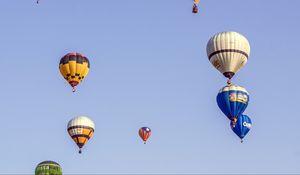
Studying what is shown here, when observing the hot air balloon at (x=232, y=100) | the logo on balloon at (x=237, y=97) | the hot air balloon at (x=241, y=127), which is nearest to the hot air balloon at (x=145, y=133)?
the hot air balloon at (x=241, y=127)

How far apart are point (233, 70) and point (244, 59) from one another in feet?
5.19

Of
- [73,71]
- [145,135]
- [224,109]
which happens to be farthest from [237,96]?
[145,135]

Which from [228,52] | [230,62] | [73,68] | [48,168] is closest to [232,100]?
[230,62]

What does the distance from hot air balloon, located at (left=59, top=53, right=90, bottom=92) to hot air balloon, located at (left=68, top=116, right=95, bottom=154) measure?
7.84m

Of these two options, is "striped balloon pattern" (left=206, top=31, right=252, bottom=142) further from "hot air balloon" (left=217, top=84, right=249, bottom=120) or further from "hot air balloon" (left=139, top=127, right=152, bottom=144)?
"hot air balloon" (left=139, top=127, right=152, bottom=144)

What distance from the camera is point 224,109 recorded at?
190 feet

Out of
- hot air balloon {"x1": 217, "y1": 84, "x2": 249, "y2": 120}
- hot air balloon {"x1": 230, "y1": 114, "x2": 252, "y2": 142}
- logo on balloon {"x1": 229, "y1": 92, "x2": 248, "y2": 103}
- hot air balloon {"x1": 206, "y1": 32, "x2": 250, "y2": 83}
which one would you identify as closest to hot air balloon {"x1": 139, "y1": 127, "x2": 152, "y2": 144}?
hot air balloon {"x1": 230, "y1": 114, "x2": 252, "y2": 142}

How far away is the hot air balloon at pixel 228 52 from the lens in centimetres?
5559

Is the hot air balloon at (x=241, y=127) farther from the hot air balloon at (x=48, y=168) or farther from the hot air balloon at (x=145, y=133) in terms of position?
the hot air balloon at (x=145, y=133)

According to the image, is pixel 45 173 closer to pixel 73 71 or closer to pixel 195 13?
pixel 73 71

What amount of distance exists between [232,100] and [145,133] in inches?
1197

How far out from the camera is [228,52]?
2181 inches

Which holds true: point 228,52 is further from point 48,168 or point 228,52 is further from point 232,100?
point 48,168

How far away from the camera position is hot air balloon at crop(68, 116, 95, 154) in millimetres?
69938
